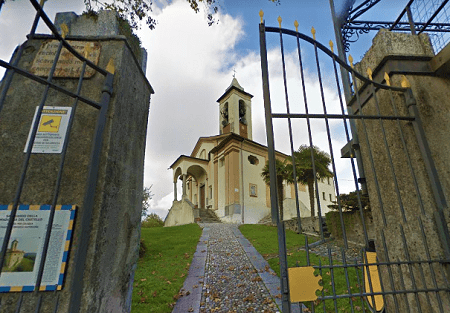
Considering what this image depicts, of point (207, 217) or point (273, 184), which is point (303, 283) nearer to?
point (273, 184)

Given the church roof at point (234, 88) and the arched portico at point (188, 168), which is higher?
the church roof at point (234, 88)

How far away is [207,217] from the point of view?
20.2 metres

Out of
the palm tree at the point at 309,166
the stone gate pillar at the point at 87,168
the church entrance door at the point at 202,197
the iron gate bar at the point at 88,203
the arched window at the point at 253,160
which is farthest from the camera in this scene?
the church entrance door at the point at 202,197

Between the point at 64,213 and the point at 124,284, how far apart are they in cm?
101

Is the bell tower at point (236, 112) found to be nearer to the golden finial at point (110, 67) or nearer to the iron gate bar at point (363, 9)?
the iron gate bar at point (363, 9)

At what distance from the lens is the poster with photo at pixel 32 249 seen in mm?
1684

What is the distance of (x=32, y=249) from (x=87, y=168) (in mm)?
675

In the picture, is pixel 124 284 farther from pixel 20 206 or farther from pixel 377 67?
pixel 377 67

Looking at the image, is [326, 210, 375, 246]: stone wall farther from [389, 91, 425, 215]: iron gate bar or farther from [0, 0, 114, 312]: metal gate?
[0, 0, 114, 312]: metal gate

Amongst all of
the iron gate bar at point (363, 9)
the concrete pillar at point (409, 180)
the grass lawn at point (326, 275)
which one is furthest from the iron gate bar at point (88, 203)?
the iron gate bar at point (363, 9)

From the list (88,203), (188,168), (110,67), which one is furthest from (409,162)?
(188,168)

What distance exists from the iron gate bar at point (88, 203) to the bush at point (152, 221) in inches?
971

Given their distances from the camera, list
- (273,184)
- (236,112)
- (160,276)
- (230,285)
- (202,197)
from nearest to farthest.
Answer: (273,184) → (230,285) → (160,276) → (236,112) → (202,197)

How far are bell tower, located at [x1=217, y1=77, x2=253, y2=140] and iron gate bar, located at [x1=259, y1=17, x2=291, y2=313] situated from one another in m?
21.5
